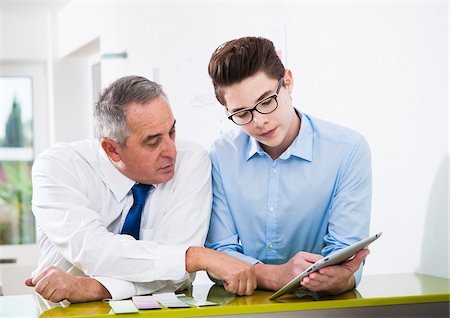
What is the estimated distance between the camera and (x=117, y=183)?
7.46 feet

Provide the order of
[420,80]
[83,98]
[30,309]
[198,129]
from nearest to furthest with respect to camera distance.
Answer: [30,309], [420,80], [198,129], [83,98]

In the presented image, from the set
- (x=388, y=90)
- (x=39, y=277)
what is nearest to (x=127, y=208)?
(x=39, y=277)

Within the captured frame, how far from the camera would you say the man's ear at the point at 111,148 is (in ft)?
7.36

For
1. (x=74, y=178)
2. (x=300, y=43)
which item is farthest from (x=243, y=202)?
(x=300, y=43)

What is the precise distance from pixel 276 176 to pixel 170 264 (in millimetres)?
462

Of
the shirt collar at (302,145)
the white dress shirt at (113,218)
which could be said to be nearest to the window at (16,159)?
the white dress shirt at (113,218)

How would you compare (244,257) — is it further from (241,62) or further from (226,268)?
(241,62)

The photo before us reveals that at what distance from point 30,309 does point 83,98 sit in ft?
16.1

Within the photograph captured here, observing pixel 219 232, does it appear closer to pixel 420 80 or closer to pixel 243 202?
pixel 243 202

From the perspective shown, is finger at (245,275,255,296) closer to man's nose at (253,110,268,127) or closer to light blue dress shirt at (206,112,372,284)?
light blue dress shirt at (206,112,372,284)

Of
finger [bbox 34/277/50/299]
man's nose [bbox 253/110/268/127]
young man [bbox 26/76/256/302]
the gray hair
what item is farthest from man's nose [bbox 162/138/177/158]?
finger [bbox 34/277/50/299]

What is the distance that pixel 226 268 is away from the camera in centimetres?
194

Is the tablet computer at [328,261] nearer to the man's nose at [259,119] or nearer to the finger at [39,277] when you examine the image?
the man's nose at [259,119]

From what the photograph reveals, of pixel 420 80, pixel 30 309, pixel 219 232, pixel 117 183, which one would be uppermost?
pixel 420 80
